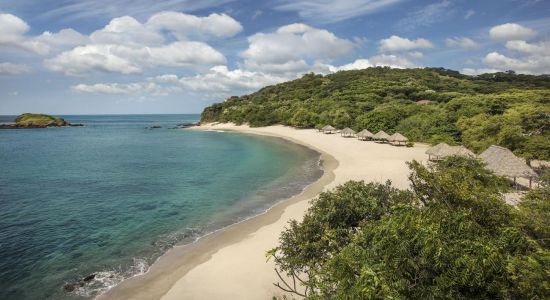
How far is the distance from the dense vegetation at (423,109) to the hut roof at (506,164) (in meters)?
7.47

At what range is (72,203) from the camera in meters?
23.1

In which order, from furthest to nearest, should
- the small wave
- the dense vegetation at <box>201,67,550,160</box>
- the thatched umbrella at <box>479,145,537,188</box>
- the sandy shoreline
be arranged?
the dense vegetation at <box>201,67,550,160</box>, the thatched umbrella at <box>479,145,537,188</box>, the small wave, the sandy shoreline

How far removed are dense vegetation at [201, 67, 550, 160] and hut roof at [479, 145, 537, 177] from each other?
7471 millimetres

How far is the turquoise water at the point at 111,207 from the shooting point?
1384cm

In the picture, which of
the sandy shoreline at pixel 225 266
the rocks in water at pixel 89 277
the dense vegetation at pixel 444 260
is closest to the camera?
the dense vegetation at pixel 444 260

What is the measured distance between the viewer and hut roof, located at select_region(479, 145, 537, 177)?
21062 millimetres

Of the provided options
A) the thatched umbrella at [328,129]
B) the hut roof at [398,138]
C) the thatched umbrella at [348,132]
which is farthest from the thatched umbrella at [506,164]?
the thatched umbrella at [328,129]

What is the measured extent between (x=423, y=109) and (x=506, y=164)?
42.0 m

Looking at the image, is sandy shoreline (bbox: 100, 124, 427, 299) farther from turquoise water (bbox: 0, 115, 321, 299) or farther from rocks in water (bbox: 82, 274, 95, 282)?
rocks in water (bbox: 82, 274, 95, 282)

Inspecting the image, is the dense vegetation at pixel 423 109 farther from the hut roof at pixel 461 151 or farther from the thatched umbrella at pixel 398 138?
the hut roof at pixel 461 151

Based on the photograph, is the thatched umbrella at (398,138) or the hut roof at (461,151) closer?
the hut roof at (461,151)

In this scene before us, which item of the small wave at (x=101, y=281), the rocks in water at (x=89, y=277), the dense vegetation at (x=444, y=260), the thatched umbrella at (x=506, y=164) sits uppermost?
the dense vegetation at (x=444, y=260)

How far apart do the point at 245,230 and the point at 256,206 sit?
4.55m

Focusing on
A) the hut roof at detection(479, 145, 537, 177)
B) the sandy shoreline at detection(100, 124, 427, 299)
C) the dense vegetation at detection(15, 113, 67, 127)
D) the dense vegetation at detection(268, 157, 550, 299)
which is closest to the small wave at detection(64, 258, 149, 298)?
the sandy shoreline at detection(100, 124, 427, 299)
